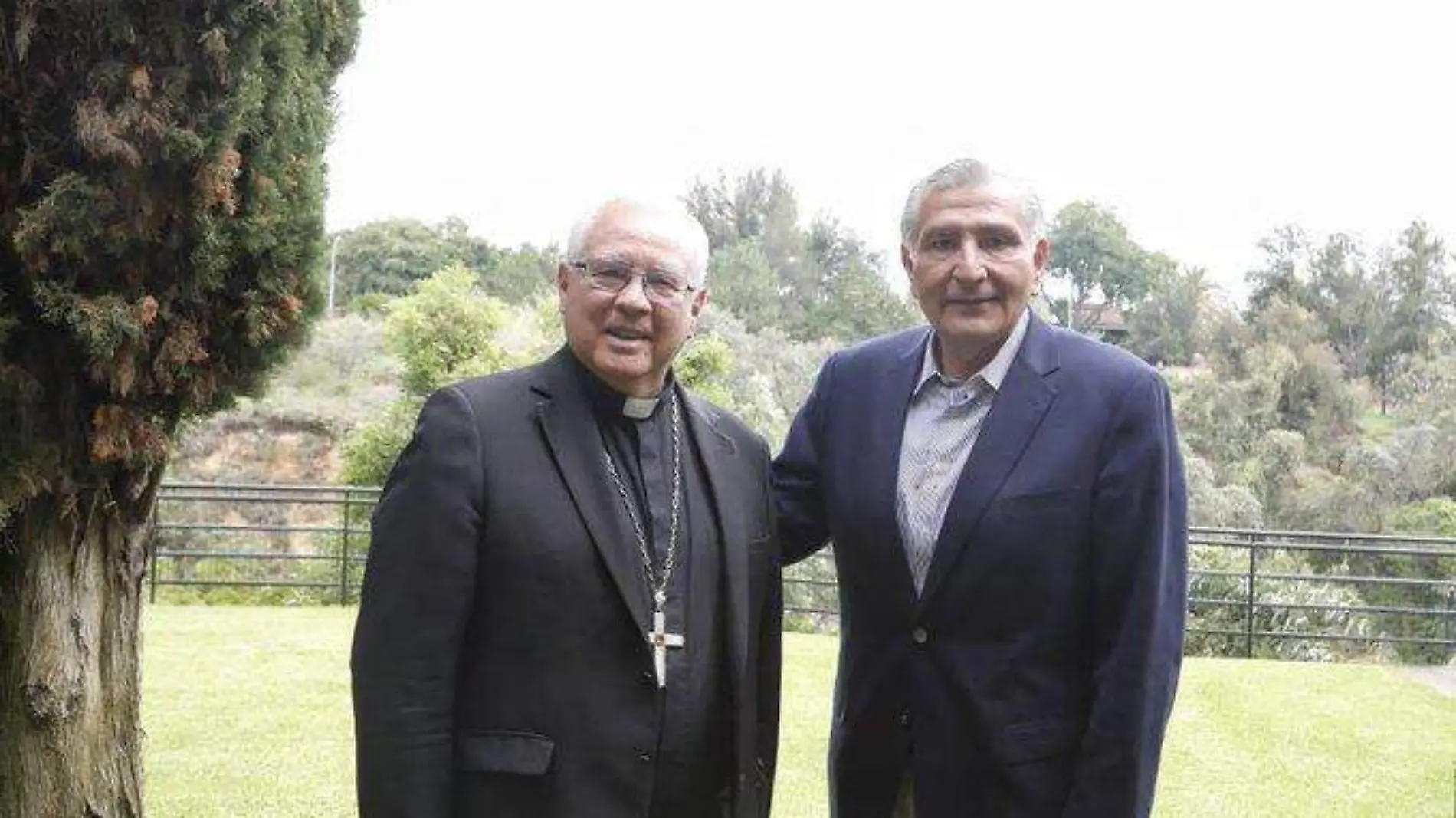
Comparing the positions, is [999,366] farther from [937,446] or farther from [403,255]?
[403,255]

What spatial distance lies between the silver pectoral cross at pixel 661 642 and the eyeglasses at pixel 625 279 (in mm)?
506

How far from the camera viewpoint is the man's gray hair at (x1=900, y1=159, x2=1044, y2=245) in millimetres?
2227

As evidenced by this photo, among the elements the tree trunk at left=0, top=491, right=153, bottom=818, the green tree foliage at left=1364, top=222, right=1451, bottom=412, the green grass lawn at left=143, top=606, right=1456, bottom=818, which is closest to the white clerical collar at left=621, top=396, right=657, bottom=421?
the tree trunk at left=0, top=491, right=153, bottom=818

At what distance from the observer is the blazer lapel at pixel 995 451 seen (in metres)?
2.21

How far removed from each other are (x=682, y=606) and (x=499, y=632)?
0.30 m

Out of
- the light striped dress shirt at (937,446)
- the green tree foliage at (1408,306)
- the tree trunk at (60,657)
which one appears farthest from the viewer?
the green tree foliage at (1408,306)

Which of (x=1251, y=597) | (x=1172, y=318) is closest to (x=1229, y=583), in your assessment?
(x=1251, y=597)

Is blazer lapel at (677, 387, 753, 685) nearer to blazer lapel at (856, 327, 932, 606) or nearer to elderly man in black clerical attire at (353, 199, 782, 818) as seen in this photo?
elderly man in black clerical attire at (353, 199, 782, 818)

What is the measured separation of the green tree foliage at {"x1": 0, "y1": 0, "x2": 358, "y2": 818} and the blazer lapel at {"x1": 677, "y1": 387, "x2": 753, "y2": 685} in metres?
1.51

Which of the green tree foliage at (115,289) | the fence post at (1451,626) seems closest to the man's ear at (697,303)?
the green tree foliage at (115,289)

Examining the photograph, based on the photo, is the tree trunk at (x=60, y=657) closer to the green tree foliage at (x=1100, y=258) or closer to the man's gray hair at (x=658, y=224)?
the man's gray hair at (x=658, y=224)

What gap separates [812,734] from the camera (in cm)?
691

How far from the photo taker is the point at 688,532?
7.11ft

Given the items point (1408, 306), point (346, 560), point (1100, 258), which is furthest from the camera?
point (1100, 258)
